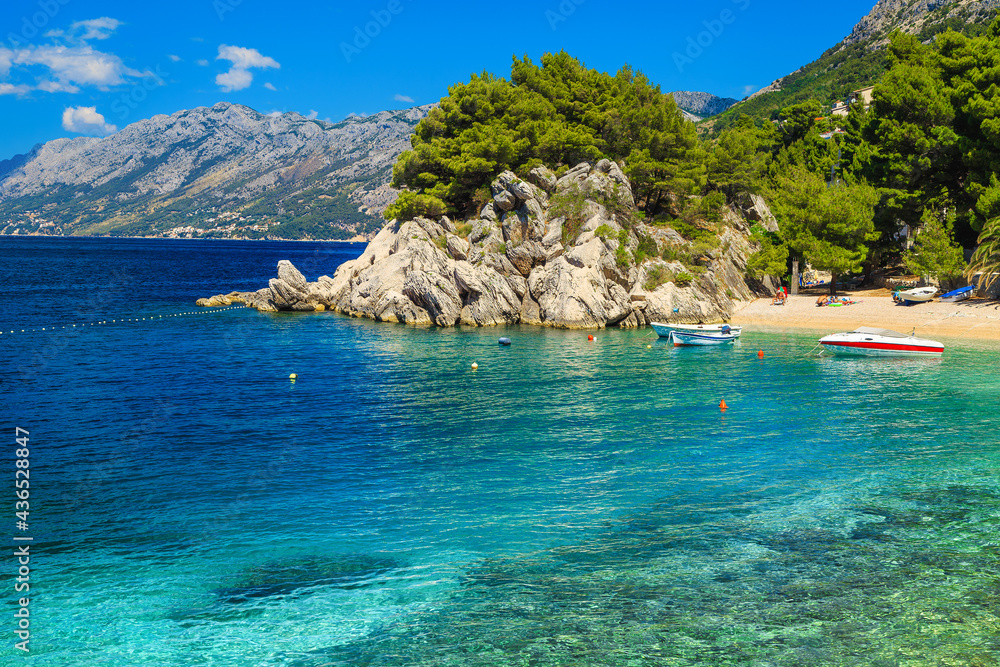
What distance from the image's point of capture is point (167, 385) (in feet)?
119

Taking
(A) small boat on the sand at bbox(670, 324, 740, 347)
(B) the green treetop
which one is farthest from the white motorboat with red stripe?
(B) the green treetop

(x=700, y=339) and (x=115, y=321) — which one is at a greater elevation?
(x=115, y=321)

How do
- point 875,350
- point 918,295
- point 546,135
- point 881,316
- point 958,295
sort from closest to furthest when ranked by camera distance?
point 875,350, point 881,316, point 958,295, point 918,295, point 546,135

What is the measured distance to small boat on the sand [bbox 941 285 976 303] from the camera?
58.3 m

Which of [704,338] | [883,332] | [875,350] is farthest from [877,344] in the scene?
[704,338]

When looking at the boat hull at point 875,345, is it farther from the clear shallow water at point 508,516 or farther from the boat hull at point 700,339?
the boat hull at point 700,339

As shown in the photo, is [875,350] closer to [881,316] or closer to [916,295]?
[881,316]

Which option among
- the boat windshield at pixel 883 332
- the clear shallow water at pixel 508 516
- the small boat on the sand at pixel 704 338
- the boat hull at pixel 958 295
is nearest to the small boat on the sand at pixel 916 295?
the boat hull at pixel 958 295

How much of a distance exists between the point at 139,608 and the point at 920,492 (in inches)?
946

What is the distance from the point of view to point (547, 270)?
65312 mm

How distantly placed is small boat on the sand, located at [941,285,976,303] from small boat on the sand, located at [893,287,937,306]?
120cm

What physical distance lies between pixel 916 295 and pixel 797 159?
42829 millimetres

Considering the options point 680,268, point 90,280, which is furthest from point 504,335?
point 90,280

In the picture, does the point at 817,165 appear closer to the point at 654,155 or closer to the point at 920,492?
the point at 654,155
